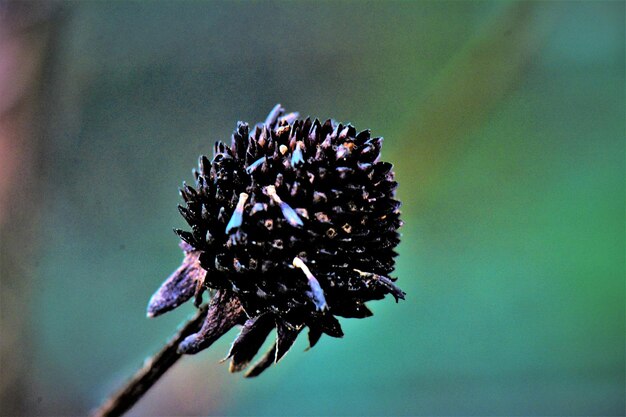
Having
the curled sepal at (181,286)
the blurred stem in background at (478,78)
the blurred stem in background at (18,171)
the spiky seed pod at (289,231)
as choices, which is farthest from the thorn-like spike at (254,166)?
the blurred stem in background at (478,78)

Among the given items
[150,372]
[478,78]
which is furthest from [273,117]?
[478,78]

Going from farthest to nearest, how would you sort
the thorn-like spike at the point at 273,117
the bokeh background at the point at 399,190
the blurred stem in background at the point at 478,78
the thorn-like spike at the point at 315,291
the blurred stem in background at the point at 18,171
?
the blurred stem in background at the point at 478,78
the bokeh background at the point at 399,190
the blurred stem in background at the point at 18,171
the thorn-like spike at the point at 273,117
the thorn-like spike at the point at 315,291

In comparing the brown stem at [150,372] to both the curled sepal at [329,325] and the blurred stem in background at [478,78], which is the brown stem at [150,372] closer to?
the curled sepal at [329,325]

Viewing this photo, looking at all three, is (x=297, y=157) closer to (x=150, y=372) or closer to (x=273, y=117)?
(x=273, y=117)

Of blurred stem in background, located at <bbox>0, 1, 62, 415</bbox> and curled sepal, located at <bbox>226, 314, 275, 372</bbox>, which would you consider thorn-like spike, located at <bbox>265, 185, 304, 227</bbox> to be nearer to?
curled sepal, located at <bbox>226, 314, 275, 372</bbox>

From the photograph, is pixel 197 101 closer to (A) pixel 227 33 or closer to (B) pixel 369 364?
(A) pixel 227 33

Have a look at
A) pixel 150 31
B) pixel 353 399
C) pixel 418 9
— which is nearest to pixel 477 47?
pixel 418 9

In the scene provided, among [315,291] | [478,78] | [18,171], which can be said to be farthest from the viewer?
[478,78]
